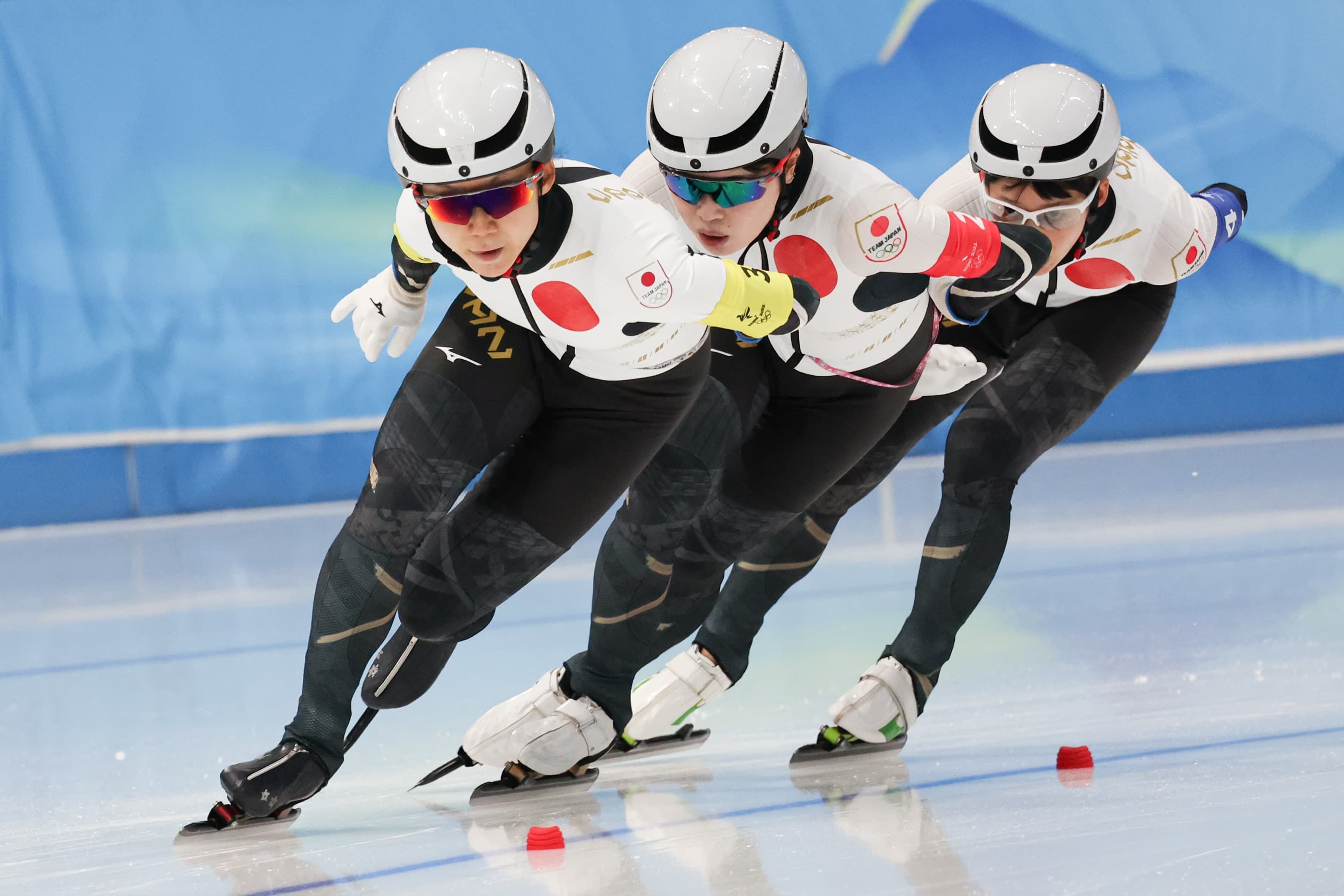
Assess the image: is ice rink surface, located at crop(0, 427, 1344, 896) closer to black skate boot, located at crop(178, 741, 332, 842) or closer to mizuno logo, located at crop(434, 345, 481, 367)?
black skate boot, located at crop(178, 741, 332, 842)

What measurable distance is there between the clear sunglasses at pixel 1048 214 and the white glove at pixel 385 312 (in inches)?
55.6

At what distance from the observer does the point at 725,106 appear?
10.1 feet

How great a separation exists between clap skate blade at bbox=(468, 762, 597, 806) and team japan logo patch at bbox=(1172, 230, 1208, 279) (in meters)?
1.95

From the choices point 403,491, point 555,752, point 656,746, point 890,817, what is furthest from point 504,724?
point 890,817

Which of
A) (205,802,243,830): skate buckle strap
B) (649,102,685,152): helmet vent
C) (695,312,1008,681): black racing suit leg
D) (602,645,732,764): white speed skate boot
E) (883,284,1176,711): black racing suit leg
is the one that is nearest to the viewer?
(205,802,243,830): skate buckle strap

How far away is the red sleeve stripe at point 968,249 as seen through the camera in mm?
3332

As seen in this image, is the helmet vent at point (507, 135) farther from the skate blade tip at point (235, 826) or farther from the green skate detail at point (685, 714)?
the green skate detail at point (685, 714)

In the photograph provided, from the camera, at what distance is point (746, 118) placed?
308 cm

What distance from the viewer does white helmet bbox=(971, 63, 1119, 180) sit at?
356 cm

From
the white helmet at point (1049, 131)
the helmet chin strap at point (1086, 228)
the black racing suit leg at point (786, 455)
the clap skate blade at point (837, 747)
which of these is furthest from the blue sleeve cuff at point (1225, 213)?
the clap skate blade at point (837, 747)

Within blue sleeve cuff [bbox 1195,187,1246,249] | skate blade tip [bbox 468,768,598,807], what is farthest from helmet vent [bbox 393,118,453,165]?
blue sleeve cuff [bbox 1195,187,1246,249]

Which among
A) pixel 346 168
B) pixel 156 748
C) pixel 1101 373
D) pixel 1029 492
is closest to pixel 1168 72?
pixel 1029 492

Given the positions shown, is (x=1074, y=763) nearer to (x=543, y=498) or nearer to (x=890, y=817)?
(x=890, y=817)

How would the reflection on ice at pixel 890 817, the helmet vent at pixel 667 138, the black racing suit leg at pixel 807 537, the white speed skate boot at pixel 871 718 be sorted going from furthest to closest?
1. the black racing suit leg at pixel 807 537
2. the white speed skate boot at pixel 871 718
3. the helmet vent at pixel 667 138
4. the reflection on ice at pixel 890 817
